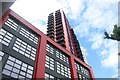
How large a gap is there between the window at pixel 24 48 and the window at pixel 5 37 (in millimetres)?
1094

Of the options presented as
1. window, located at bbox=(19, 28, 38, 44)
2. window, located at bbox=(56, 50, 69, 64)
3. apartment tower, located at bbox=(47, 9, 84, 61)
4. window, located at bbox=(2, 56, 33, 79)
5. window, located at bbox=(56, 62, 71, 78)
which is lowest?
window, located at bbox=(2, 56, 33, 79)

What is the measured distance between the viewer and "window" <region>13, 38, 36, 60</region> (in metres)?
22.2

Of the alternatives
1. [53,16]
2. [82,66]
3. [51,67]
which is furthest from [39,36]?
[53,16]

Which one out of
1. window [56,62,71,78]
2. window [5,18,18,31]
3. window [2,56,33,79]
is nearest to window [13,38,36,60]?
window [2,56,33,79]

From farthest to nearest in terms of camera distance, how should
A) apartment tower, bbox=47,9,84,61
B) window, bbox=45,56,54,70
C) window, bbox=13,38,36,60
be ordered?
apartment tower, bbox=47,9,84,61 → window, bbox=45,56,54,70 → window, bbox=13,38,36,60

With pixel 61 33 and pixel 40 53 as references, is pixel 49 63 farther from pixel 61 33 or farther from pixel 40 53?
pixel 61 33

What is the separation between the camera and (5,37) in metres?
21.2

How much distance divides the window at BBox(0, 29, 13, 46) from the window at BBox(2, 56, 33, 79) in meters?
2.22

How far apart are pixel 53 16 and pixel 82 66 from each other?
3290cm

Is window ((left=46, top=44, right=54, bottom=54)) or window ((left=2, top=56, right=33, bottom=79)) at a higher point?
window ((left=46, top=44, right=54, bottom=54))

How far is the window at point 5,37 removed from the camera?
67.2 ft

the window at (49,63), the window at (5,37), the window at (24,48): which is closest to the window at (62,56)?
the window at (49,63)

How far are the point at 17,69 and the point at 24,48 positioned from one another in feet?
14.7

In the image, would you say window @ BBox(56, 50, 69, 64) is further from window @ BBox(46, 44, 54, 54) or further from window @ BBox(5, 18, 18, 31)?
window @ BBox(5, 18, 18, 31)
